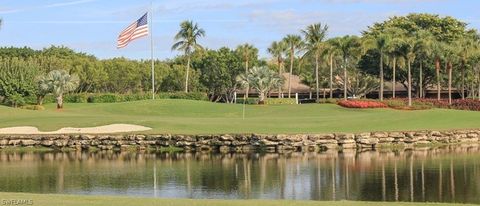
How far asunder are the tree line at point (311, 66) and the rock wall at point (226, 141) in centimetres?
3573

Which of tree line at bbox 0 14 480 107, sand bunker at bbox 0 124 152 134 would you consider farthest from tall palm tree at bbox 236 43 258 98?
sand bunker at bbox 0 124 152 134

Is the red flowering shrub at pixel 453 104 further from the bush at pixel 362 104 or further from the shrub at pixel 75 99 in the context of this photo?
the shrub at pixel 75 99

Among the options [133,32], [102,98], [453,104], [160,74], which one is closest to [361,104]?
[453,104]

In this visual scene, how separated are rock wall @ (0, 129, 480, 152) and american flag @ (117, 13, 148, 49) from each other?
921 inches

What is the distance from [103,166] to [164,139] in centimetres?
949

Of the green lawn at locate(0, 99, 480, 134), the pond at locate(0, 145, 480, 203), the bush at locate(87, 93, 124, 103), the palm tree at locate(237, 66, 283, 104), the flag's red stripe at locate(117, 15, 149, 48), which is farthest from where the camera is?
the bush at locate(87, 93, 124, 103)

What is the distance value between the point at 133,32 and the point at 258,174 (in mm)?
40649

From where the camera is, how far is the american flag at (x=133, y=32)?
71062 millimetres

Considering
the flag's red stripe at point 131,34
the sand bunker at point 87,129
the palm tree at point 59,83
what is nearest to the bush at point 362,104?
the flag's red stripe at point 131,34

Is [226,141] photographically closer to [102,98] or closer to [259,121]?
[259,121]

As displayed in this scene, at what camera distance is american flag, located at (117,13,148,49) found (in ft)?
233

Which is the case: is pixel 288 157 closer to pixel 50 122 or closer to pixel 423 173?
pixel 423 173

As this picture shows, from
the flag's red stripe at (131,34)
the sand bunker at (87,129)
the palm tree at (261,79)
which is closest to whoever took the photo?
the sand bunker at (87,129)

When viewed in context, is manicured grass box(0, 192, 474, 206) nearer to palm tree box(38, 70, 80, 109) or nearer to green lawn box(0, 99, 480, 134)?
green lawn box(0, 99, 480, 134)
